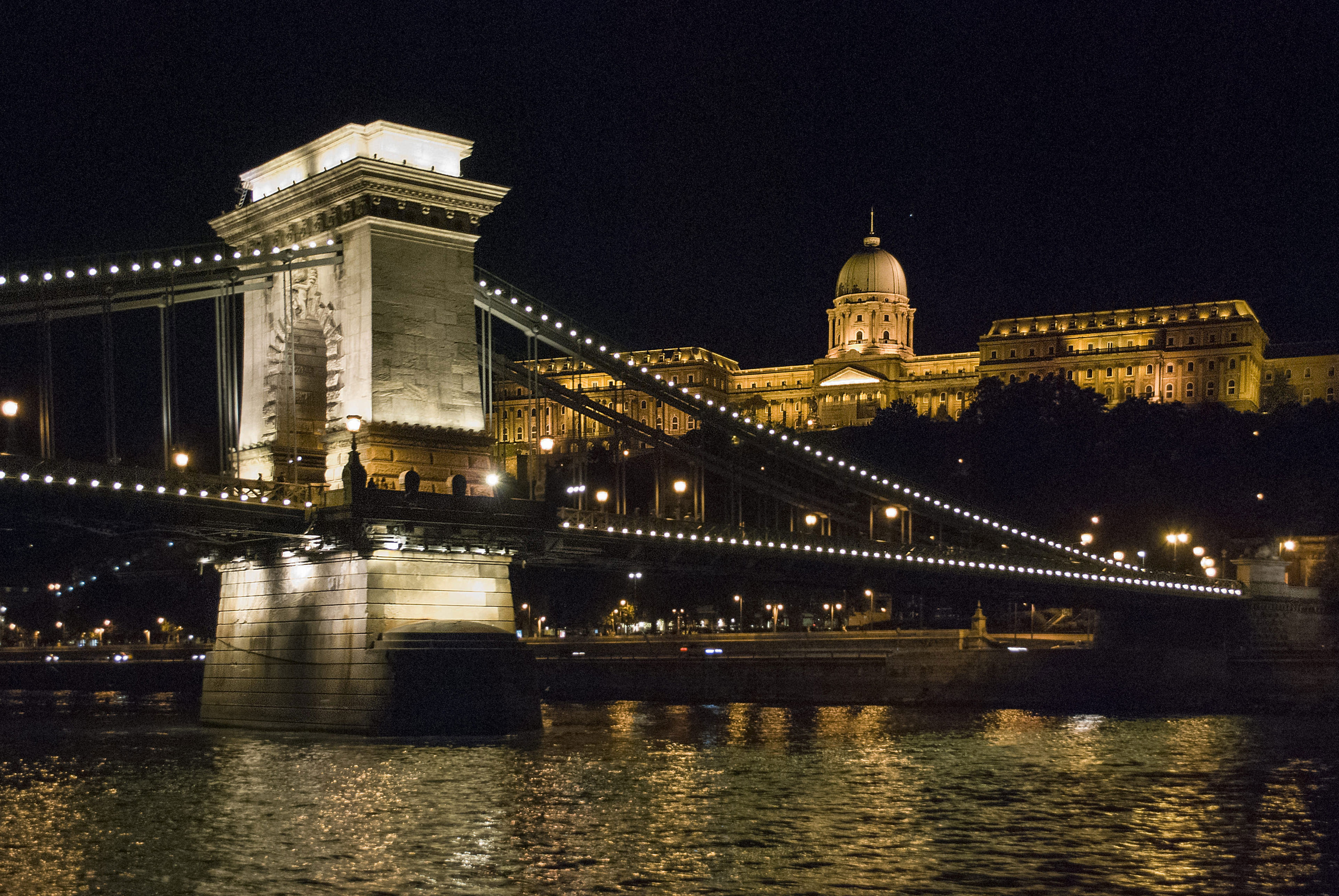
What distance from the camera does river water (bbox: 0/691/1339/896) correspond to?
2450 centimetres

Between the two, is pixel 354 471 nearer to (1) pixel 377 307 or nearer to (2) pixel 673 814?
(1) pixel 377 307

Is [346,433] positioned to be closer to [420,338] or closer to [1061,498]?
[420,338]

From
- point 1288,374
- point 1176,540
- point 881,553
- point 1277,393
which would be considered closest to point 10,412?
point 881,553

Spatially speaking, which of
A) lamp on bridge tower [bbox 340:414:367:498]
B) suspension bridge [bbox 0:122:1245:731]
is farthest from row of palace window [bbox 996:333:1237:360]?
lamp on bridge tower [bbox 340:414:367:498]

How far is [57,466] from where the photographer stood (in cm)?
3512

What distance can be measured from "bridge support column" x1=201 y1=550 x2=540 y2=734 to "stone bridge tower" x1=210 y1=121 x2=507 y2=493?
8.52ft

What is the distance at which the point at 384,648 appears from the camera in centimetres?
3931

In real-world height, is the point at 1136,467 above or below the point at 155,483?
above

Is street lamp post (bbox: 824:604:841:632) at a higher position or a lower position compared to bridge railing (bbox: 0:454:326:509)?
lower

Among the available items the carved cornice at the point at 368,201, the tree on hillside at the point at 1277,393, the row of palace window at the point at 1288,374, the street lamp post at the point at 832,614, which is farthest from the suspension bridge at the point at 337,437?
the row of palace window at the point at 1288,374

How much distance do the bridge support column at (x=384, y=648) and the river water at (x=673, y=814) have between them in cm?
77

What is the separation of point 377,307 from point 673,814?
16.5 m

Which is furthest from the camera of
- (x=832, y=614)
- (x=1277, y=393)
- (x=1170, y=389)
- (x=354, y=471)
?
(x=1277, y=393)

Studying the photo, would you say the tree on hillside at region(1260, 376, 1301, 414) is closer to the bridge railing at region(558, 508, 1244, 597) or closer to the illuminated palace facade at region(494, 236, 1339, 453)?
the illuminated palace facade at region(494, 236, 1339, 453)
